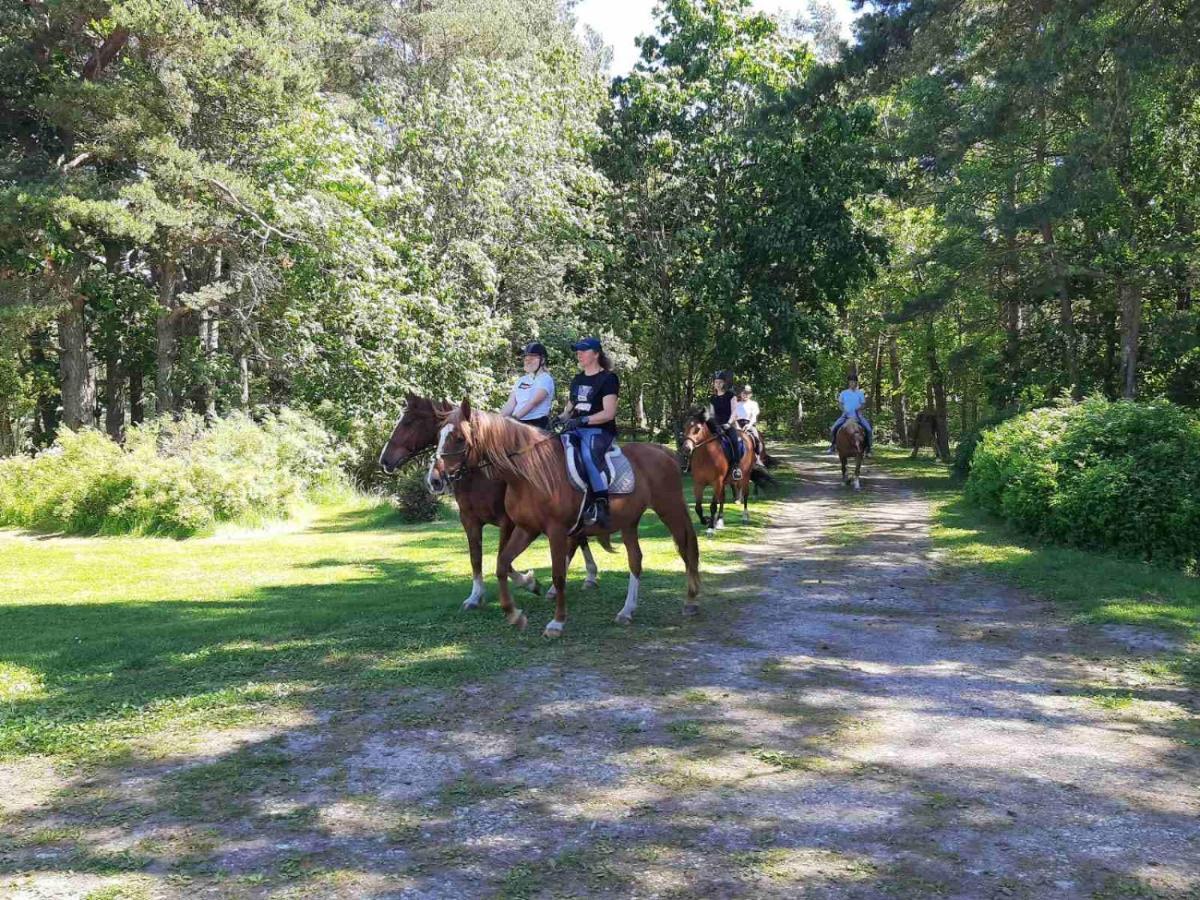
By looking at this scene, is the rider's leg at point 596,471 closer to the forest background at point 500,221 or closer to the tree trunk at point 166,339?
the forest background at point 500,221

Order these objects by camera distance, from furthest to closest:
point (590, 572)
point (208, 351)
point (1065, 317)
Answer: point (208, 351), point (1065, 317), point (590, 572)

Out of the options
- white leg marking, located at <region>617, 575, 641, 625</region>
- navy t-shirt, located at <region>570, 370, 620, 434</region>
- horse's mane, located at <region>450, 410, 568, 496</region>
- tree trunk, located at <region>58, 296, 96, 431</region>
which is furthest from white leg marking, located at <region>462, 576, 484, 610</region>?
tree trunk, located at <region>58, 296, 96, 431</region>

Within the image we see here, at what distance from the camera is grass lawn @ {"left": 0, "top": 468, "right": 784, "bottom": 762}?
6.24 m

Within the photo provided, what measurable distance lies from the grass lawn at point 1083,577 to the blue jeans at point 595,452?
16.3 ft

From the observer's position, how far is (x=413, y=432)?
8.70 meters

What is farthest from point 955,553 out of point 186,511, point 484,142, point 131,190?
point 131,190

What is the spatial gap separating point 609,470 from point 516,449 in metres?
1.02

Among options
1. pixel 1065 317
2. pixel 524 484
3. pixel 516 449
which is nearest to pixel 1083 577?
pixel 524 484

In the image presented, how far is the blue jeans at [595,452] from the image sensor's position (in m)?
8.57

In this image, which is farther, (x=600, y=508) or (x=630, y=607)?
(x=630, y=607)

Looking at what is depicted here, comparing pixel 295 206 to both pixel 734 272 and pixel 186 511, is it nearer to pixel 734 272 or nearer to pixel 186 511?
pixel 186 511

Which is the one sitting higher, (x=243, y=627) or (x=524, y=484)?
(x=524, y=484)

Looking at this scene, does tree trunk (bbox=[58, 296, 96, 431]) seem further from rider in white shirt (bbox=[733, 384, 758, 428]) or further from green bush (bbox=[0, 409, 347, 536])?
rider in white shirt (bbox=[733, 384, 758, 428])

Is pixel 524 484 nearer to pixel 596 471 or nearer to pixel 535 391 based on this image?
pixel 596 471
